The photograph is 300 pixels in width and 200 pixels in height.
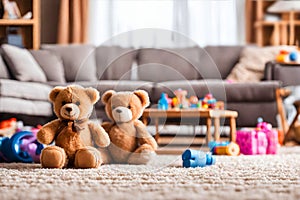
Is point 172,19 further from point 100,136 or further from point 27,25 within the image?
point 100,136

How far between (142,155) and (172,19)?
11.6ft

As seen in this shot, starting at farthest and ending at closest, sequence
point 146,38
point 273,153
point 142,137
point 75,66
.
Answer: point 146,38 < point 75,66 < point 273,153 < point 142,137

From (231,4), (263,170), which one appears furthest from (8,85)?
(231,4)

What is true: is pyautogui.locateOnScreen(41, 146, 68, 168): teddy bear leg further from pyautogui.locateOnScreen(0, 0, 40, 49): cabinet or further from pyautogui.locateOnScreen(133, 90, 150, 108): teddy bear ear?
pyautogui.locateOnScreen(0, 0, 40, 49): cabinet

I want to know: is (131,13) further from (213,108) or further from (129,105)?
(129,105)

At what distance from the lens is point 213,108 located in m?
3.06

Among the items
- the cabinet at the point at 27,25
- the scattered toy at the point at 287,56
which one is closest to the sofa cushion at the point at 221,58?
the scattered toy at the point at 287,56

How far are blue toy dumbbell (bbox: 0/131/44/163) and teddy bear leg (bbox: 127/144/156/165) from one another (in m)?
0.37

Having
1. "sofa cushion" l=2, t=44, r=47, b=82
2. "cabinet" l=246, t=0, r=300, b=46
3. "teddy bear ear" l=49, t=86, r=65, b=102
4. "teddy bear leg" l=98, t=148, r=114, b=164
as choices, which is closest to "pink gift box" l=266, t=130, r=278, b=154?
"teddy bear leg" l=98, t=148, r=114, b=164

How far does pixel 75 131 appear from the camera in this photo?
6.69ft

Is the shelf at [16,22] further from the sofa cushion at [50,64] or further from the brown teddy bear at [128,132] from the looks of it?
the brown teddy bear at [128,132]

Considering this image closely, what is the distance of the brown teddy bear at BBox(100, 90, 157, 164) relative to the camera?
2133 millimetres

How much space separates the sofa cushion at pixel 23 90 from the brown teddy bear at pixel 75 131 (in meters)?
1.44

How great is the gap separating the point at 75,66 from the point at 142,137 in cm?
242
